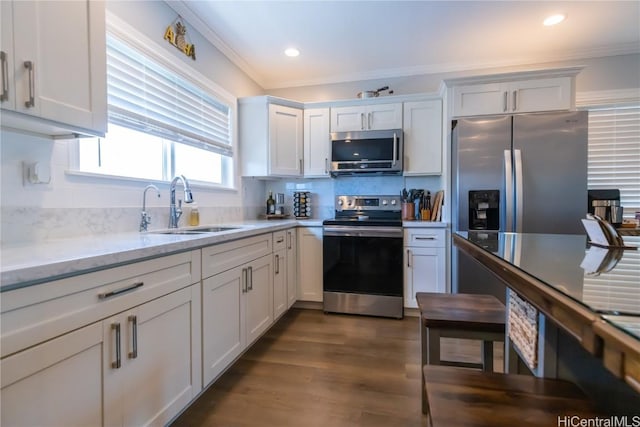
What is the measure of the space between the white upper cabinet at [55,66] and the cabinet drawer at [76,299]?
68 centimetres

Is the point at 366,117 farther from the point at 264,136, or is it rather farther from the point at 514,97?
the point at 514,97

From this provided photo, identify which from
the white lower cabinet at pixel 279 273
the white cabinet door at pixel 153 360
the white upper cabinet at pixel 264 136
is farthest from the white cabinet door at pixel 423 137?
the white cabinet door at pixel 153 360

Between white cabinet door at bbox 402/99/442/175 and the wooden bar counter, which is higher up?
white cabinet door at bbox 402/99/442/175

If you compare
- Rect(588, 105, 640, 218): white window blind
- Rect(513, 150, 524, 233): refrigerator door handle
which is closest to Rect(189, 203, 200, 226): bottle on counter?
Rect(513, 150, 524, 233): refrigerator door handle

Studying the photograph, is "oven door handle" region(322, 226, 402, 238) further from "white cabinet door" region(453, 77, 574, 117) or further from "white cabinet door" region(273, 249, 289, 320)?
"white cabinet door" region(453, 77, 574, 117)

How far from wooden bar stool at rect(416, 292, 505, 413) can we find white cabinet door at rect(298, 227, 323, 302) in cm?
168

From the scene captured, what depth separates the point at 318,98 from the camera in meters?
3.75

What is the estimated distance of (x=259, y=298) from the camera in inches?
88.3

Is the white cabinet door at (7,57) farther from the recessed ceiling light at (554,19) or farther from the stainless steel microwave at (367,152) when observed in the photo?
the recessed ceiling light at (554,19)

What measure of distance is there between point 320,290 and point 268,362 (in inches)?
44.4

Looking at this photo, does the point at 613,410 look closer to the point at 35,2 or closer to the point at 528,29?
the point at 35,2

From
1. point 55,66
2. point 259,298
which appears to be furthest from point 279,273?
point 55,66

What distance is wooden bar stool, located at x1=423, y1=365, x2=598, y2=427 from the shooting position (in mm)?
707

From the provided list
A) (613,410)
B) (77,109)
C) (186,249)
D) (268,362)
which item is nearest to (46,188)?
(77,109)
